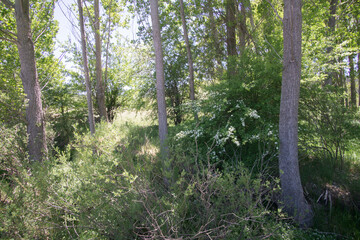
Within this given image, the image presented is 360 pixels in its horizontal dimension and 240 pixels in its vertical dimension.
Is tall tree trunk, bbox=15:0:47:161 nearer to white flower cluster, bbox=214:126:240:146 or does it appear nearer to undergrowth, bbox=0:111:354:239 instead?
undergrowth, bbox=0:111:354:239

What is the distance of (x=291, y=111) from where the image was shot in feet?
17.5

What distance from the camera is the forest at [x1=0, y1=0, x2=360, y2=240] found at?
137 inches

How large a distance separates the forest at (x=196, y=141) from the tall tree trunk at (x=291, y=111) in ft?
0.07

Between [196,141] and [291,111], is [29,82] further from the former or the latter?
[291,111]

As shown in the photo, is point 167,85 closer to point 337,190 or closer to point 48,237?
point 337,190

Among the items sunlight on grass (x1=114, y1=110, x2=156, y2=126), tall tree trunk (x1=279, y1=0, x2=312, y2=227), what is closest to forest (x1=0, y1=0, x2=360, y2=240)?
tall tree trunk (x1=279, y1=0, x2=312, y2=227)

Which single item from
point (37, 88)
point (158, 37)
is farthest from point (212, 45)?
point (37, 88)

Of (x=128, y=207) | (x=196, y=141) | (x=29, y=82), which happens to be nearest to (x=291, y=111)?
(x=196, y=141)

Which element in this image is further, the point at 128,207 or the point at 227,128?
the point at 227,128

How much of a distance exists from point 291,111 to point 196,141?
233cm

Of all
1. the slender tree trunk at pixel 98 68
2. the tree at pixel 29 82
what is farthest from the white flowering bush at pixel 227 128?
the slender tree trunk at pixel 98 68

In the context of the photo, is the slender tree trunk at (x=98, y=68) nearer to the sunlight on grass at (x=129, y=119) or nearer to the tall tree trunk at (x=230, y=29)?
the sunlight on grass at (x=129, y=119)

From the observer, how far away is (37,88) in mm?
6539

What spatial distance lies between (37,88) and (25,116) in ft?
3.03
